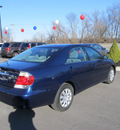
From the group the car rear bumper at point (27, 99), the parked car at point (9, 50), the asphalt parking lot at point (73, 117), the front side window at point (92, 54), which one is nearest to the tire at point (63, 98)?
the asphalt parking lot at point (73, 117)

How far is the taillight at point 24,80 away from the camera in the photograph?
288 cm

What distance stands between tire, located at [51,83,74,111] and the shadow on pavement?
1.99 ft

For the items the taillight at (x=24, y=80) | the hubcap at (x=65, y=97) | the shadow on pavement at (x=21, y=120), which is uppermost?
the taillight at (x=24, y=80)

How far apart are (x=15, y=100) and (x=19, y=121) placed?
624 millimetres

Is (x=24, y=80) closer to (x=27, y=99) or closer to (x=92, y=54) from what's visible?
(x=27, y=99)

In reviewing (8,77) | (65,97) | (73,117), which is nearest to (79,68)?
(65,97)

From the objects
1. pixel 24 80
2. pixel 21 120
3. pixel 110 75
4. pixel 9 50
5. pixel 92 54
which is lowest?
pixel 21 120

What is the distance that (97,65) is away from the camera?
4672 mm

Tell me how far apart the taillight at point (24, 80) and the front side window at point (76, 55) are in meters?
1.17

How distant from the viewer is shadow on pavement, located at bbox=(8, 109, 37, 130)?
2.96 meters

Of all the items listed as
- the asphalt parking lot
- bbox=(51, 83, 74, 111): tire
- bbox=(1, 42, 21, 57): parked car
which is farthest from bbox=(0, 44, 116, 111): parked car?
bbox=(1, 42, 21, 57): parked car

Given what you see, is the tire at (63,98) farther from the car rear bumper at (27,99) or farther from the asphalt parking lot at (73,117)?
the car rear bumper at (27,99)

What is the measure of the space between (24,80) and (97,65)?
264 cm

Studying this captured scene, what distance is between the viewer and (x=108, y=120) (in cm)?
318
